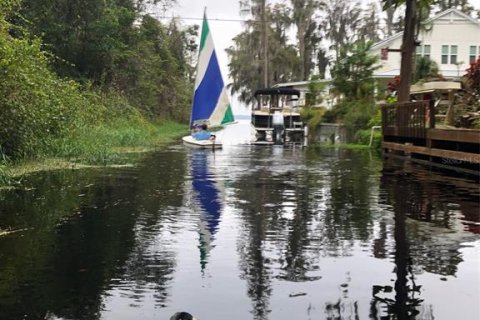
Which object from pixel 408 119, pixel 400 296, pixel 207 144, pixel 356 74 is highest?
pixel 356 74

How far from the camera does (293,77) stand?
61094 millimetres

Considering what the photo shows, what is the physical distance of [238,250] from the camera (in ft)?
22.7

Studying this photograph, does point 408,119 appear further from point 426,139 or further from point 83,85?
point 83,85

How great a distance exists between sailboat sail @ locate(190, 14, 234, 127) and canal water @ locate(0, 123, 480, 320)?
15.8m

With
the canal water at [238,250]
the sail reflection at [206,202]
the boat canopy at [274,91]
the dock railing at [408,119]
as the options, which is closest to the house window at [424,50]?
the boat canopy at [274,91]

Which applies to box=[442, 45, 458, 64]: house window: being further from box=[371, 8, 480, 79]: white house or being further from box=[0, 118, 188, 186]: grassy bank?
box=[0, 118, 188, 186]: grassy bank

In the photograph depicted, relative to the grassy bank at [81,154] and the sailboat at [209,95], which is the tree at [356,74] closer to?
the sailboat at [209,95]

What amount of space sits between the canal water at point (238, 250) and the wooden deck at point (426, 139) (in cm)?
254

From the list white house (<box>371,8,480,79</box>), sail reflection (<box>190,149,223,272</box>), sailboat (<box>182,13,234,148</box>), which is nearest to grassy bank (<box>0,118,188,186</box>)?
sail reflection (<box>190,149,223,272</box>)

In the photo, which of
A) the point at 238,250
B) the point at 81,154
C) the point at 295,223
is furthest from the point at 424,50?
the point at 238,250

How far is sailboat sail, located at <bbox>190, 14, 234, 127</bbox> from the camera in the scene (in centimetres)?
2853

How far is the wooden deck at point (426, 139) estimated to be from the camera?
15.0 m

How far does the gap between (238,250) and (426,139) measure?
1281cm

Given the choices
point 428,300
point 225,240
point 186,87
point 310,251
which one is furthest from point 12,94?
point 186,87
